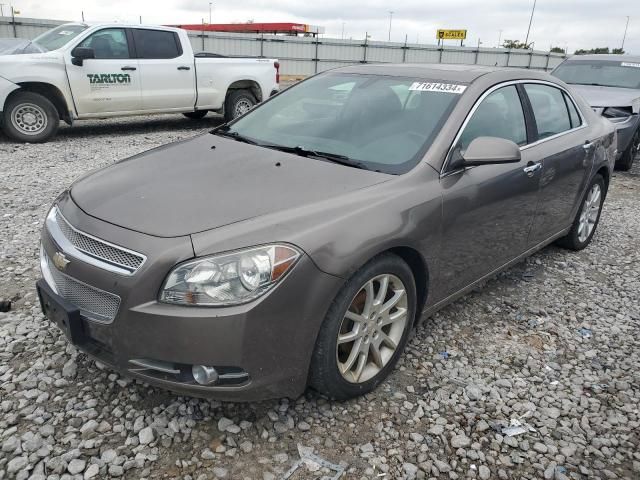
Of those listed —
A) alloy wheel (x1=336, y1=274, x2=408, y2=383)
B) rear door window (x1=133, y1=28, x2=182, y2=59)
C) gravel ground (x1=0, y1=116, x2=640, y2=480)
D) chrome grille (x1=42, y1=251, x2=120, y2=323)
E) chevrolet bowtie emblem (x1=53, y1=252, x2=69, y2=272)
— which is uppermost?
rear door window (x1=133, y1=28, x2=182, y2=59)

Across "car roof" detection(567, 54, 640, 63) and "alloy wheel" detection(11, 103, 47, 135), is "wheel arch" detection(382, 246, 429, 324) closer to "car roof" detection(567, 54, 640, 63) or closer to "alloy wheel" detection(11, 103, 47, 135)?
"alloy wheel" detection(11, 103, 47, 135)

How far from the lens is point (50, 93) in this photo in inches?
325


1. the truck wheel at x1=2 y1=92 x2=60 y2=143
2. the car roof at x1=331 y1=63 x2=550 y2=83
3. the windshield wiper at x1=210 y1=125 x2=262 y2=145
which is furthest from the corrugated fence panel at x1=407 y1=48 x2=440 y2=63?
the windshield wiper at x1=210 y1=125 x2=262 y2=145

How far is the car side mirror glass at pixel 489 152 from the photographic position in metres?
2.86

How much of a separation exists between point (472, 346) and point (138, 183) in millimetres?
2209

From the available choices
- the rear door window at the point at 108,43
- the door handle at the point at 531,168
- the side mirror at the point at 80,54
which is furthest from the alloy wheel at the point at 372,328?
the rear door window at the point at 108,43

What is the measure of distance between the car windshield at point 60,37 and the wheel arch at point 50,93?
62 cm

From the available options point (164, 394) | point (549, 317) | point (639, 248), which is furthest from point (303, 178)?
point (639, 248)

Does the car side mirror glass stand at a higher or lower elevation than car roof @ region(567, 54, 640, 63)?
lower

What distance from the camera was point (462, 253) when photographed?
307 cm

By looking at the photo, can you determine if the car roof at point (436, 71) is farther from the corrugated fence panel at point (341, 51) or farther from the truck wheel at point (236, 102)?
the corrugated fence panel at point (341, 51)

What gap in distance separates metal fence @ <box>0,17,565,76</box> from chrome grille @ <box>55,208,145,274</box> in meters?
16.9

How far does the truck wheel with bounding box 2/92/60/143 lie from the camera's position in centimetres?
795

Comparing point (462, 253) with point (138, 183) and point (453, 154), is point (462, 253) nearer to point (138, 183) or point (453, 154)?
point (453, 154)
